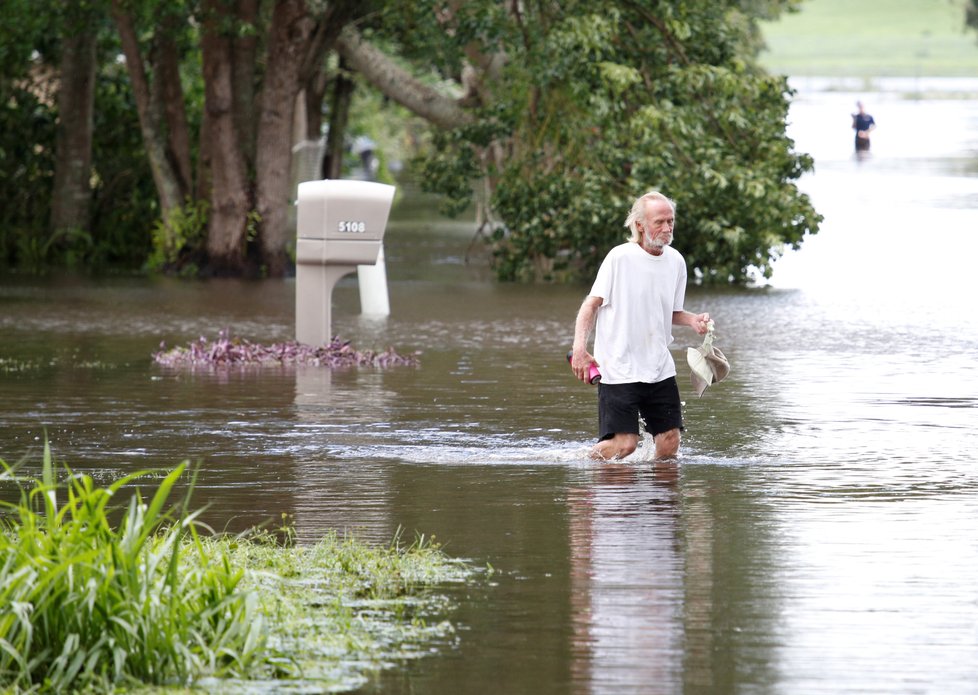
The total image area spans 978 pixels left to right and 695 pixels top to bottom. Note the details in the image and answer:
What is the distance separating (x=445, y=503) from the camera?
28.8 ft

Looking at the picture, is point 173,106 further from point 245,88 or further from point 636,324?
point 636,324

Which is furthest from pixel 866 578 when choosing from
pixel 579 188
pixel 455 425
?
pixel 579 188

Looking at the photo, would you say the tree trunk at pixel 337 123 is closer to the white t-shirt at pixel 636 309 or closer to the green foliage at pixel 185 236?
the green foliage at pixel 185 236

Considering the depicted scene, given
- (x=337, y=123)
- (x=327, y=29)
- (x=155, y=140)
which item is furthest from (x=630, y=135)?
(x=337, y=123)

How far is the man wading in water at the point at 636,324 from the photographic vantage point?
9.57 metres

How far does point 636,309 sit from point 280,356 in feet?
19.1

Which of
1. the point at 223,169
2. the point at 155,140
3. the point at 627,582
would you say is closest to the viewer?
the point at 627,582

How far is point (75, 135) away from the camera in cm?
2562

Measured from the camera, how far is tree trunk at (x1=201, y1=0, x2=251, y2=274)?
75.9 feet

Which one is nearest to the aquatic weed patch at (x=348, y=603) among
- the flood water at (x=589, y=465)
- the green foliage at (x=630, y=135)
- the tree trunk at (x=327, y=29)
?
the flood water at (x=589, y=465)

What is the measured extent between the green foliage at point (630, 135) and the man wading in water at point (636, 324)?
38.5ft

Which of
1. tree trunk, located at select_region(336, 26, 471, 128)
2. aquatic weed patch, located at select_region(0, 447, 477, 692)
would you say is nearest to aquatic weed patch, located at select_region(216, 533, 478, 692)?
aquatic weed patch, located at select_region(0, 447, 477, 692)

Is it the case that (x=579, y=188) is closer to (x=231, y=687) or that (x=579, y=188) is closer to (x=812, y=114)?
(x=231, y=687)

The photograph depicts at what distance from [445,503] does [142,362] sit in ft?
21.8
